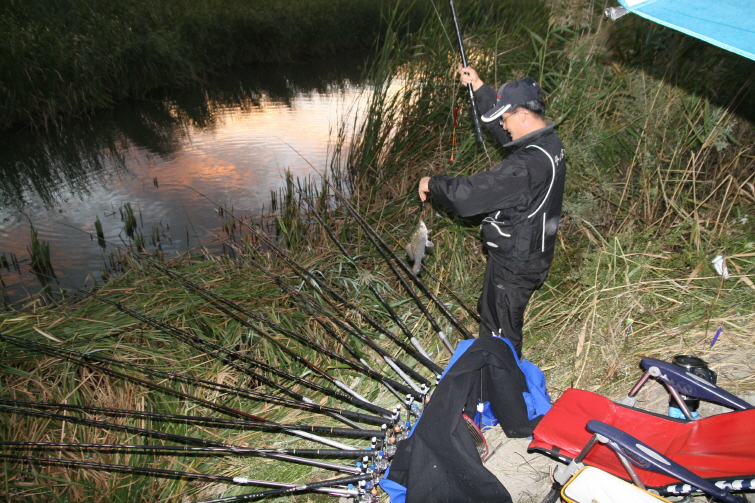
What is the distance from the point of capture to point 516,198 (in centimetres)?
252

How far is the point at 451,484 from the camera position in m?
1.88

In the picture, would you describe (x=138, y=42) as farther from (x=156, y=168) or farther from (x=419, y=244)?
(x=419, y=244)

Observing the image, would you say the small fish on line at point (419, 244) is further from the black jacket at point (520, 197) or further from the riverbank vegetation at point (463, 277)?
the riverbank vegetation at point (463, 277)

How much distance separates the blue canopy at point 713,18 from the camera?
174cm

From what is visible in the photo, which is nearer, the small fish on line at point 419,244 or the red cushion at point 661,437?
the red cushion at point 661,437

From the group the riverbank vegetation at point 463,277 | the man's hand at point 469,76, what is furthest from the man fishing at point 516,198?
the man's hand at point 469,76

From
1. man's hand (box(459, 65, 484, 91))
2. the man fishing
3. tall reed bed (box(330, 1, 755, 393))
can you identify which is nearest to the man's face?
the man fishing

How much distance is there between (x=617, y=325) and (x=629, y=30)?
2606mm

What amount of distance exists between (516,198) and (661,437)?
1.30 m

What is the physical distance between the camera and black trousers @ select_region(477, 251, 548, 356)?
2.81m

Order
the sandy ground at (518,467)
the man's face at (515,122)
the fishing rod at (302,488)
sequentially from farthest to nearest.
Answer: the man's face at (515,122) < the sandy ground at (518,467) < the fishing rod at (302,488)

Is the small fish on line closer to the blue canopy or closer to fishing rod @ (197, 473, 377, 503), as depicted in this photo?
fishing rod @ (197, 473, 377, 503)

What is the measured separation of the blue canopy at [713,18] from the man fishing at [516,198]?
70cm

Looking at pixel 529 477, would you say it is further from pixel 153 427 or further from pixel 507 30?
pixel 507 30
